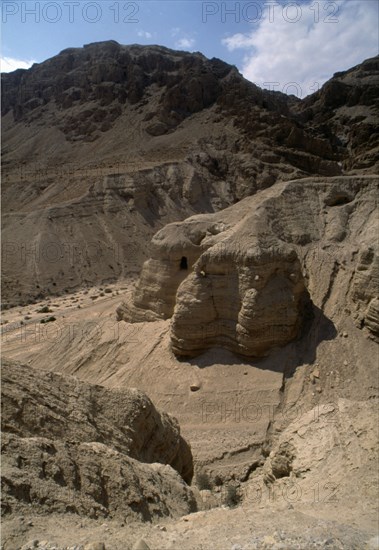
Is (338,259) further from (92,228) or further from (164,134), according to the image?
(164,134)

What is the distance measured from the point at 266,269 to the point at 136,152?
40.4 m

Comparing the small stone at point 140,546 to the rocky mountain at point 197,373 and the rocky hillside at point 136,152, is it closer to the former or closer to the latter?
the rocky mountain at point 197,373

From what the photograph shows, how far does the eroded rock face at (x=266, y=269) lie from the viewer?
12.6 metres

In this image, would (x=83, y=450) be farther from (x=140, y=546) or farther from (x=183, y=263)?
(x=183, y=263)

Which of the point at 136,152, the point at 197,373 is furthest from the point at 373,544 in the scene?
the point at 136,152

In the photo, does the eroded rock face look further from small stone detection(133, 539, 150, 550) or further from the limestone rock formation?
small stone detection(133, 539, 150, 550)

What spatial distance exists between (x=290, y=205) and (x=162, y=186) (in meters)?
28.0

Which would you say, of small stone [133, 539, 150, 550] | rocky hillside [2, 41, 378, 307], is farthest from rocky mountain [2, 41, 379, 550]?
rocky hillside [2, 41, 378, 307]

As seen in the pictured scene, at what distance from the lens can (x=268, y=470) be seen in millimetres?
8844

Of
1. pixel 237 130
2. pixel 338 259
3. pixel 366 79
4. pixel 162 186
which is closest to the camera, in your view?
pixel 338 259

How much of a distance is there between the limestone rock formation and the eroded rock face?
5.59 metres

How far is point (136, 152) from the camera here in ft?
163

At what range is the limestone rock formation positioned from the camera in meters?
4.48

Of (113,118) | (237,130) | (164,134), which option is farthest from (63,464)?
(113,118)
